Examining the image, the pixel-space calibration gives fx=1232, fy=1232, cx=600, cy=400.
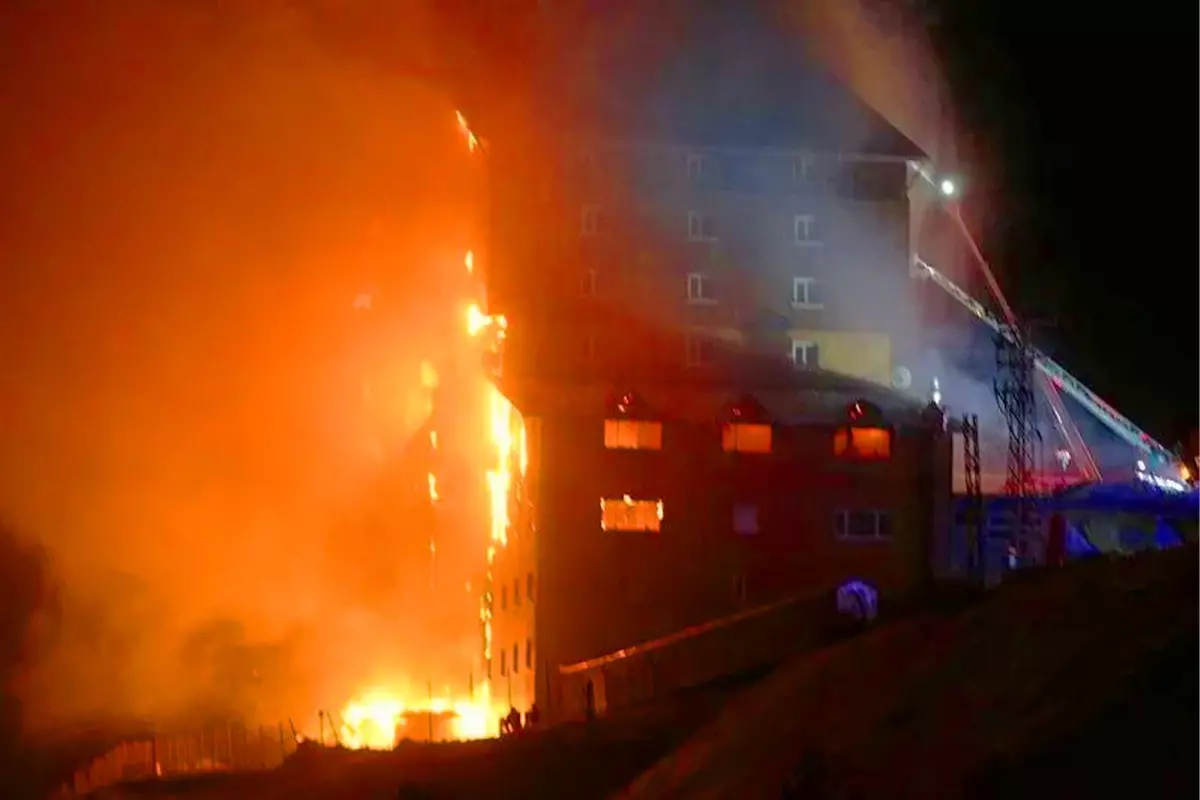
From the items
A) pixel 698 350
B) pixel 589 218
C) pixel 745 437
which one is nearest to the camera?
pixel 745 437

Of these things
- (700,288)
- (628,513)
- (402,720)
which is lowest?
(402,720)

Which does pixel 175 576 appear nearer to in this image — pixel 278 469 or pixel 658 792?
pixel 278 469

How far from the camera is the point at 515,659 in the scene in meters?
40.2

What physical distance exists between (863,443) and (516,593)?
12.3 meters

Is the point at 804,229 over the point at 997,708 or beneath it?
over

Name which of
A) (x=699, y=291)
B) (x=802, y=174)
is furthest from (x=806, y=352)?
(x=802, y=174)

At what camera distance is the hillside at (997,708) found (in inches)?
615

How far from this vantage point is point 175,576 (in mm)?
60062

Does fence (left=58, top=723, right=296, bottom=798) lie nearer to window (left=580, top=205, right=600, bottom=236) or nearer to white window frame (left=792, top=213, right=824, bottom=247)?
window (left=580, top=205, right=600, bottom=236)

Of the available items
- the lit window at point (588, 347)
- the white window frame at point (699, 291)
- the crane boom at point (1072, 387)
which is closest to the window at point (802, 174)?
the white window frame at point (699, 291)

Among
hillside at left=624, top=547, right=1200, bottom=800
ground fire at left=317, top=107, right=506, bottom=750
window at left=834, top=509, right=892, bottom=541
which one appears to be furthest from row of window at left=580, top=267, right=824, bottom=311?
hillside at left=624, top=547, right=1200, bottom=800

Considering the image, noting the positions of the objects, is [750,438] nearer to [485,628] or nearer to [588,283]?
[588,283]

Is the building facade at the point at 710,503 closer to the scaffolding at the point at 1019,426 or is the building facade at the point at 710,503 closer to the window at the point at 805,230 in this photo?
the scaffolding at the point at 1019,426

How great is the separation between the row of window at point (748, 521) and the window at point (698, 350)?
5.05 metres
